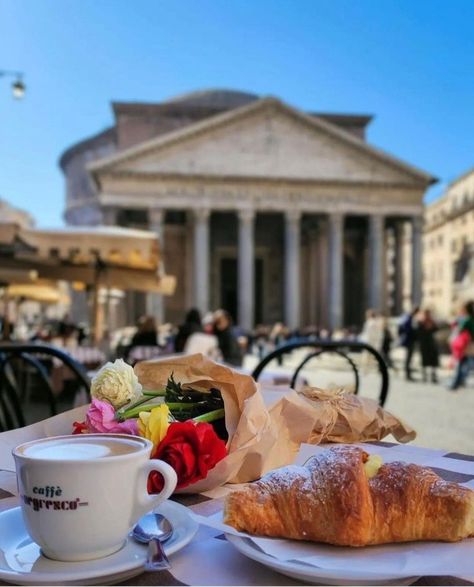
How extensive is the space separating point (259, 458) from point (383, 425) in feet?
1.85

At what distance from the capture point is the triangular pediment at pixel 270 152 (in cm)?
3092

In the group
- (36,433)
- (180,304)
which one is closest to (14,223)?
(36,433)

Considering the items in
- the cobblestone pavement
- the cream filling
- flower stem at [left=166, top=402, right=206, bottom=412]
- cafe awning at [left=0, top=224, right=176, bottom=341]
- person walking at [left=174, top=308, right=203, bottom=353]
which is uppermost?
cafe awning at [left=0, top=224, right=176, bottom=341]

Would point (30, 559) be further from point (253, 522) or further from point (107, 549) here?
point (253, 522)

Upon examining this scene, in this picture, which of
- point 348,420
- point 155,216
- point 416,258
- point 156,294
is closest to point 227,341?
point 348,420

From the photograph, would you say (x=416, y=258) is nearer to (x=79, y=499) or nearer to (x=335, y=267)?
(x=335, y=267)

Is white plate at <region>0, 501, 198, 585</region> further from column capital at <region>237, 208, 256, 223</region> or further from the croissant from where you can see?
column capital at <region>237, 208, 256, 223</region>

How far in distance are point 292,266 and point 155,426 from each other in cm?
3119

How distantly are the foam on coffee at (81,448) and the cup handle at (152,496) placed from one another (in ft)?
0.11

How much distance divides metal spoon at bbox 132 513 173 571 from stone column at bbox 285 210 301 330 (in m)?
30.3

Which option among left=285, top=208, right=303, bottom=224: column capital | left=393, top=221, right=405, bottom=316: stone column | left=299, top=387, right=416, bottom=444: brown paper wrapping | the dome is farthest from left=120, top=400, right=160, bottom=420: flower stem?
the dome

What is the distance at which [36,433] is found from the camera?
130 centimetres

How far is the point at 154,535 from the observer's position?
920 millimetres

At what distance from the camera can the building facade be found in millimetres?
47500
